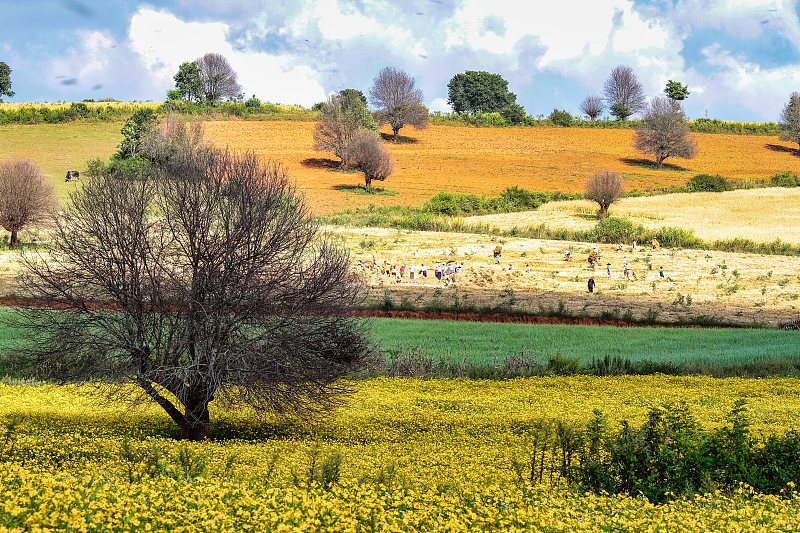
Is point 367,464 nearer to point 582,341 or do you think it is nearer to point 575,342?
point 575,342

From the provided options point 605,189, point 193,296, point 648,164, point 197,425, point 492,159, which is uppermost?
point 492,159

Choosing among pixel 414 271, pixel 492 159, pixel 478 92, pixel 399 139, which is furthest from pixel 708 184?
pixel 478 92

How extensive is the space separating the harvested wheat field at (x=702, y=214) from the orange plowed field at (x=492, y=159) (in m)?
8.89

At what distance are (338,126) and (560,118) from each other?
175 feet

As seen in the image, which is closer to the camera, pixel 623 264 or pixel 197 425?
pixel 197 425

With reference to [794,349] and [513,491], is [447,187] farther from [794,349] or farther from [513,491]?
[513,491]

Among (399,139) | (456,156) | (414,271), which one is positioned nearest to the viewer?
(414,271)

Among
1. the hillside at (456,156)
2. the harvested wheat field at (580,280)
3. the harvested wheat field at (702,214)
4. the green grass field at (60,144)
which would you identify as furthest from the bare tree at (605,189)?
the green grass field at (60,144)

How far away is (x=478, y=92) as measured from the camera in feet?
639

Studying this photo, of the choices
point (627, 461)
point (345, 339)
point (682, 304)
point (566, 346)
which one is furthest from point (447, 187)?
point (627, 461)

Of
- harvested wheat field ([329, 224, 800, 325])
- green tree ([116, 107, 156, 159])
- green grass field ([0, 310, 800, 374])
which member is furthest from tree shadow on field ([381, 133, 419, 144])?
green grass field ([0, 310, 800, 374])

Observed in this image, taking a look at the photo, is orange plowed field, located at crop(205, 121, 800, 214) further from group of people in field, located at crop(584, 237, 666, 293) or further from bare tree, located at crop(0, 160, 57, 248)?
group of people in field, located at crop(584, 237, 666, 293)

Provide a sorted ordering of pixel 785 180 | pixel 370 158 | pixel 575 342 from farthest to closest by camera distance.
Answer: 1. pixel 785 180
2. pixel 370 158
3. pixel 575 342

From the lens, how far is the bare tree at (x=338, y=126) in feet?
336
